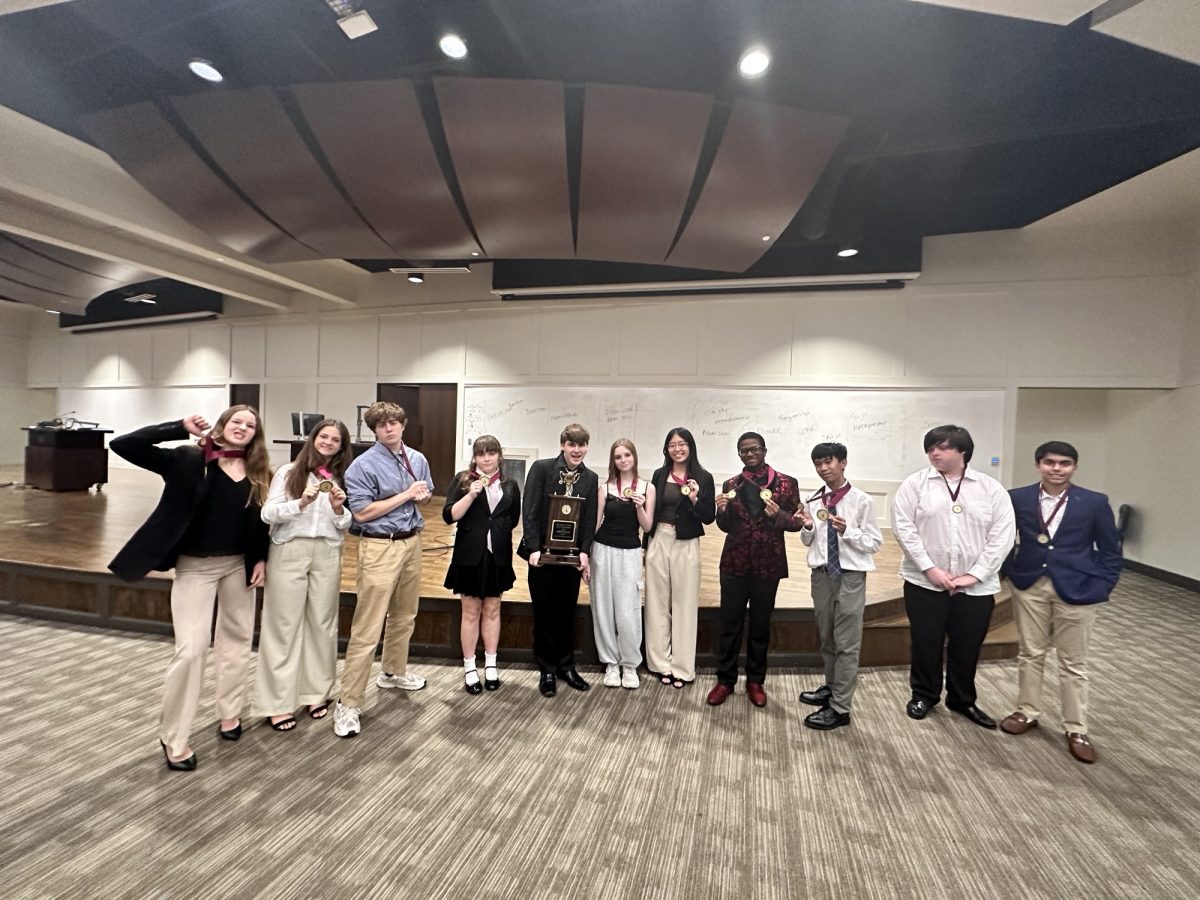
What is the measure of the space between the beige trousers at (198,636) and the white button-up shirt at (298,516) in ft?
0.70

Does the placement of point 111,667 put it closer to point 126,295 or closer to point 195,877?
point 195,877

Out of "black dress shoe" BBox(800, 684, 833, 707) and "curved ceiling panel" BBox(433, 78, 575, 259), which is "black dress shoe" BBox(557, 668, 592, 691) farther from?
"curved ceiling panel" BBox(433, 78, 575, 259)

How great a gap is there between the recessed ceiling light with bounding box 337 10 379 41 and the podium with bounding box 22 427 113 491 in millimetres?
8171

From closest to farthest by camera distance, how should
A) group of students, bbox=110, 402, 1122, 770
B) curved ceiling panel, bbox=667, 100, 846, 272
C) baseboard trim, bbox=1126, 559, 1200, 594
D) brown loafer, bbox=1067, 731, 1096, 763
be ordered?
group of students, bbox=110, 402, 1122, 770, brown loafer, bbox=1067, 731, 1096, 763, curved ceiling panel, bbox=667, 100, 846, 272, baseboard trim, bbox=1126, 559, 1200, 594

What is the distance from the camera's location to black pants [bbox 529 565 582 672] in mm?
2688

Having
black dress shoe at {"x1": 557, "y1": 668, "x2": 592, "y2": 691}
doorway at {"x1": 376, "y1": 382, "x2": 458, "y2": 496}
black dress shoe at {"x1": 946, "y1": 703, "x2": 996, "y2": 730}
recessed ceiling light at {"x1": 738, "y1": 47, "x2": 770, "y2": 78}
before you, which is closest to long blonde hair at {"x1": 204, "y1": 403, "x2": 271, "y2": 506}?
black dress shoe at {"x1": 557, "y1": 668, "x2": 592, "y2": 691}

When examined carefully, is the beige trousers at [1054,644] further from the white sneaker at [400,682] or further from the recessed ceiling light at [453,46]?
the recessed ceiling light at [453,46]


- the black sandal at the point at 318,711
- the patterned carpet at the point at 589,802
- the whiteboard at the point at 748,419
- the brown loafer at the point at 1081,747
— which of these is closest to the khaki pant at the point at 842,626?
the patterned carpet at the point at 589,802

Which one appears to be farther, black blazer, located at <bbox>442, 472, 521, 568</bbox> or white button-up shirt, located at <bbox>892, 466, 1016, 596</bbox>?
black blazer, located at <bbox>442, 472, 521, 568</bbox>

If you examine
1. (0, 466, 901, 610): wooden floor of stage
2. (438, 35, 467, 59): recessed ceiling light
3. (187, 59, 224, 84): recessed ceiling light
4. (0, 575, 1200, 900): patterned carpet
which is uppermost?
(438, 35, 467, 59): recessed ceiling light

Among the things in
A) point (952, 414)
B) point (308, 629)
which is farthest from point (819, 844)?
point (952, 414)

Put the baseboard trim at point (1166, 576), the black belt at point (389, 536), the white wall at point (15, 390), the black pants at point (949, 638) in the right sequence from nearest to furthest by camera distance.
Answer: the black belt at point (389, 536) < the black pants at point (949, 638) < the baseboard trim at point (1166, 576) < the white wall at point (15, 390)

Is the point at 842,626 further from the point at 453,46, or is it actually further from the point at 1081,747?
the point at 453,46

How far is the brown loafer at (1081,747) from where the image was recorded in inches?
87.9
